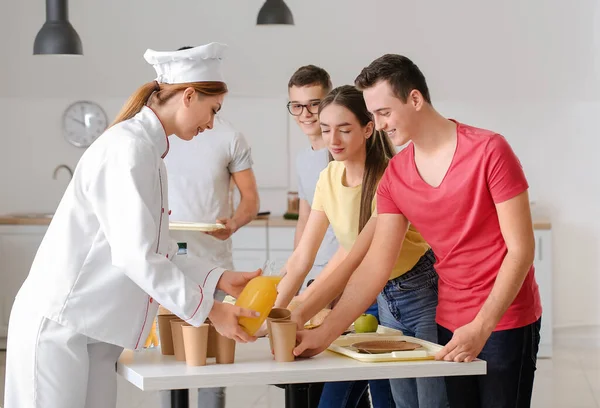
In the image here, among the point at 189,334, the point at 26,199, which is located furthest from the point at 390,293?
the point at 26,199

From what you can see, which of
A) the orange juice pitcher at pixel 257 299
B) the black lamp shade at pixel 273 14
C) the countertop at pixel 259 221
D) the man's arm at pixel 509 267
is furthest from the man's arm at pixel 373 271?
the countertop at pixel 259 221

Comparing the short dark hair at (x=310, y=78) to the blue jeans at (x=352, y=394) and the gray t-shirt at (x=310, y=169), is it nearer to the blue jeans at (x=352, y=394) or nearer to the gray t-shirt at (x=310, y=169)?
the gray t-shirt at (x=310, y=169)

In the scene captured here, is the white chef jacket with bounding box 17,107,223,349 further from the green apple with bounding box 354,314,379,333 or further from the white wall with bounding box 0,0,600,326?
the white wall with bounding box 0,0,600,326

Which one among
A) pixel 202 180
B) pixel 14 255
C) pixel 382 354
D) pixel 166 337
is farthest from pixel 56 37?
pixel 382 354

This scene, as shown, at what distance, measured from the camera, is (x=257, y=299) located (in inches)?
86.2

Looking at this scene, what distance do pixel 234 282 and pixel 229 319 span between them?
248 millimetres

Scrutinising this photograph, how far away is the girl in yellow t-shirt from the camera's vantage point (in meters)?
2.70

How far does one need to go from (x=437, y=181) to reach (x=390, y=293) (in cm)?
52

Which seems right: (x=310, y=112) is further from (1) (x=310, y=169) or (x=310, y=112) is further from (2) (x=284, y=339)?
(2) (x=284, y=339)

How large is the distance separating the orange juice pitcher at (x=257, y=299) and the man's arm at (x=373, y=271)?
8.4 inches

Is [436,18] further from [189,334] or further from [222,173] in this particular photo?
[189,334]

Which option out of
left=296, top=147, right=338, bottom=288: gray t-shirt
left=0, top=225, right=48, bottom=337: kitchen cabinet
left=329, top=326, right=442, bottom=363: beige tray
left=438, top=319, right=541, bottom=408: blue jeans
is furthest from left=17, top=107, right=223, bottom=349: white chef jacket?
left=0, top=225, right=48, bottom=337: kitchen cabinet

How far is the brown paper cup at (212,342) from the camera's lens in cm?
218

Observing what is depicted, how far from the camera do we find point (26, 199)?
22.4 ft
